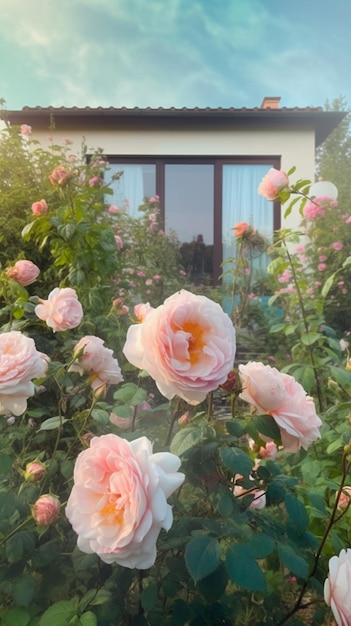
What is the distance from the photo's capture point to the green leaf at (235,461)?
0.74 meters

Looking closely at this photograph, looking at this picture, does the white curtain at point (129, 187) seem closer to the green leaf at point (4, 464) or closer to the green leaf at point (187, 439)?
the green leaf at point (4, 464)

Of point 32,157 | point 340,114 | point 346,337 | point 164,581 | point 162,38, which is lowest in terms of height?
point 346,337

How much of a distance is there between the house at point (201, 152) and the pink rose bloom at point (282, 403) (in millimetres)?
6830

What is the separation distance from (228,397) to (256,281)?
6152mm

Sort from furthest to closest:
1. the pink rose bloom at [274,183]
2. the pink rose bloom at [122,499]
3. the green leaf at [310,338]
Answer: the green leaf at [310,338] < the pink rose bloom at [274,183] < the pink rose bloom at [122,499]

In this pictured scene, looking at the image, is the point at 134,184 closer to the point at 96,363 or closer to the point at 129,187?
the point at 129,187

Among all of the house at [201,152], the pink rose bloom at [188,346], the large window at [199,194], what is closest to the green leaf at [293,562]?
the pink rose bloom at [188,346]

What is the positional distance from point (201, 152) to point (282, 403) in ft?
24.2

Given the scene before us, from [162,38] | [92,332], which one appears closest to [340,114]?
[162,38]

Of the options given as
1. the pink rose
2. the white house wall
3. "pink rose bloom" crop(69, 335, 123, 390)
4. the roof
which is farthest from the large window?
the pink rose

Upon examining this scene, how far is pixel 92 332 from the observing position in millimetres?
1957

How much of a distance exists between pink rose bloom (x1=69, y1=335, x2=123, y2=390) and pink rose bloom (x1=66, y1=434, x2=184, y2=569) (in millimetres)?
382

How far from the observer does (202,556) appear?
2.32ft

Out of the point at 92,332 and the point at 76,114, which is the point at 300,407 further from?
the point at 76,114
